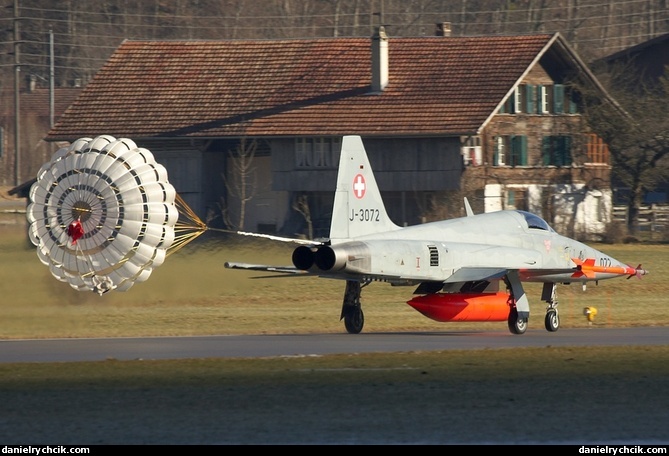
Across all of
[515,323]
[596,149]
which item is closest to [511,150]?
[596,149]

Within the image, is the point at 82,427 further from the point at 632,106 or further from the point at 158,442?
the point at 632,106

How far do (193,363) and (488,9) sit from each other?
9617cm

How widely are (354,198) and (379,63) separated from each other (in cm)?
3441

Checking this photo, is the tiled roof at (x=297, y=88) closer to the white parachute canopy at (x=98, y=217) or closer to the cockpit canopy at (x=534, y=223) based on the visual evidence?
the cockpit canopy at (x=534, y=223)

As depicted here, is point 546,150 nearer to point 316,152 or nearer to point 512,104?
point 512,104

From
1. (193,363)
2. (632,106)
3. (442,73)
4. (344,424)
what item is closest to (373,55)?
(442,73)

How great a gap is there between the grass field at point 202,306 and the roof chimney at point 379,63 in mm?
22535

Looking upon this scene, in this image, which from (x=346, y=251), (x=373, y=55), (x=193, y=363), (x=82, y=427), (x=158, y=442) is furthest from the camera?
(x=373, y=55)

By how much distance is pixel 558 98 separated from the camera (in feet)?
197

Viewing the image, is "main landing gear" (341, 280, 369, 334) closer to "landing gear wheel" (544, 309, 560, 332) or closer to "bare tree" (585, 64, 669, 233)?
"landing gear wheel" (544, 309, 560, 332)

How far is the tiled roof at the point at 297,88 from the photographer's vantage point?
187 ft

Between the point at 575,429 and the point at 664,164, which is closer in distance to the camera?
the point at 575,429

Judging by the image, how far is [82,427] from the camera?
13.9 metres

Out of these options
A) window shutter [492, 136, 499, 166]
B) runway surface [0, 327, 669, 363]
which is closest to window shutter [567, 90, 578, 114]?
window shutter [492, 136, 499, 166]
